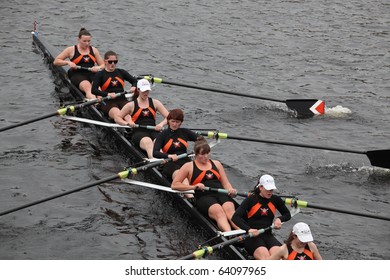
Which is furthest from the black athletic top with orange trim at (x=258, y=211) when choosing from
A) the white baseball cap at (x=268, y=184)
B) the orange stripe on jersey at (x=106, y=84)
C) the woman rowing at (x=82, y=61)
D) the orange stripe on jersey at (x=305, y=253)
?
the woman rowing at (x=82, y=61)

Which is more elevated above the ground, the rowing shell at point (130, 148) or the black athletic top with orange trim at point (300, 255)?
the black athletic top with orange trim at point (300, 255)

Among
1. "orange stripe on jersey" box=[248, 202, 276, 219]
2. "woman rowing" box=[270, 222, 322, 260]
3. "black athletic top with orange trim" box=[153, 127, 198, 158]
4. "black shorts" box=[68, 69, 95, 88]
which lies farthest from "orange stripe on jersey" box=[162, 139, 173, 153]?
"black shorts" box=[68, 69, 95, 88]

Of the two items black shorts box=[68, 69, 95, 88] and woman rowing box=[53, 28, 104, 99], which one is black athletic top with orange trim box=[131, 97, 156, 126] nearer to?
woman rowing box=[53, 28, 104, 99]

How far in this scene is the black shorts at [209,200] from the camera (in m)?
15.1

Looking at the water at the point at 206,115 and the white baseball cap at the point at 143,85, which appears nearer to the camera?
the water at the point at 206,115

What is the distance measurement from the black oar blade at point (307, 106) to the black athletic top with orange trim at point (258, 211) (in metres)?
7.58

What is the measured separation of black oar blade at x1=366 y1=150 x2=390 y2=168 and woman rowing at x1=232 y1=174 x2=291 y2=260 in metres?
4.40

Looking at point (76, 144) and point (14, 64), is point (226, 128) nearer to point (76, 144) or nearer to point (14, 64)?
point (76, 144)

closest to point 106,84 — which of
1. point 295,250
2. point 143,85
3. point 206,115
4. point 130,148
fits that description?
point 143,85

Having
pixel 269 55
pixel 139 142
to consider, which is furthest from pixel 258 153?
pixel 269 55

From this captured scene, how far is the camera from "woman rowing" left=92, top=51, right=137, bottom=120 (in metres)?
19.5

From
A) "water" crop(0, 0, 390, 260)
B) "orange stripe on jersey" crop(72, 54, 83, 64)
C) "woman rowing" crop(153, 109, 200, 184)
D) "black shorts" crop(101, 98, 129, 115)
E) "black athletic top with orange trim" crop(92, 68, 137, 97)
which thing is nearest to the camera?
"water" crop(0, 0, 390, 260)

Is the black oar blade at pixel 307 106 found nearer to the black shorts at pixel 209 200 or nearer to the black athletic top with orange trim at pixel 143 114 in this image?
the black athletic top with orange trim at pixel 143 114

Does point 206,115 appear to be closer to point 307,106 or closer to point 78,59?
point 307,106
